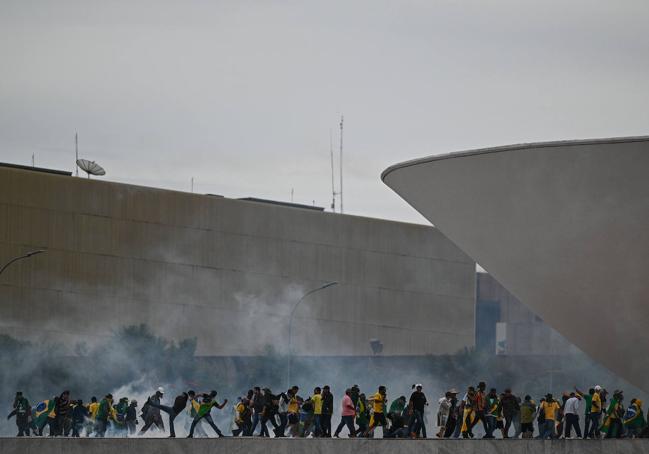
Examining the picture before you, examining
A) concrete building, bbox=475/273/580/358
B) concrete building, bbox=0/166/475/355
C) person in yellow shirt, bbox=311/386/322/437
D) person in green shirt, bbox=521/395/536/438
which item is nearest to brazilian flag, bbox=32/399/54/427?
person in yellow shirt, bbox=311/386/322/437

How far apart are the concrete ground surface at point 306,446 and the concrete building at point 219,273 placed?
125 ft

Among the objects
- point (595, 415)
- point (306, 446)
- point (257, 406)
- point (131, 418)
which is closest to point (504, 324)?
point (131, 418)

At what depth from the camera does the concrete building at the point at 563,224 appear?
24.8 meters

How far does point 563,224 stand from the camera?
25.7 metres

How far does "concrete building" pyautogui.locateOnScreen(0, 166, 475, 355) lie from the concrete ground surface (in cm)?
3804

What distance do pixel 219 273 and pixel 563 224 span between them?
147ft

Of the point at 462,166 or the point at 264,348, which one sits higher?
the point at 462,166

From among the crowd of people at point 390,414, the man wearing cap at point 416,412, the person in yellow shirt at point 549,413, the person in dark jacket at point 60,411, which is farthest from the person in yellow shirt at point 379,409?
the person in dark jacket at point 60,411

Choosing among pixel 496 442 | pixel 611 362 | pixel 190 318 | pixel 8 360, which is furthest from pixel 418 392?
pixel 190 318

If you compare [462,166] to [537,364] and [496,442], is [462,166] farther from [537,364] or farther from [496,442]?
[537,364]

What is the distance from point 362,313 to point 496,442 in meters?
49.5

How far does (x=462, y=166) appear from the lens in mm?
26266

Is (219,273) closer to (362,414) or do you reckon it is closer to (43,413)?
(43,413)

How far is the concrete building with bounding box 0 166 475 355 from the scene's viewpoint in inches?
2474
